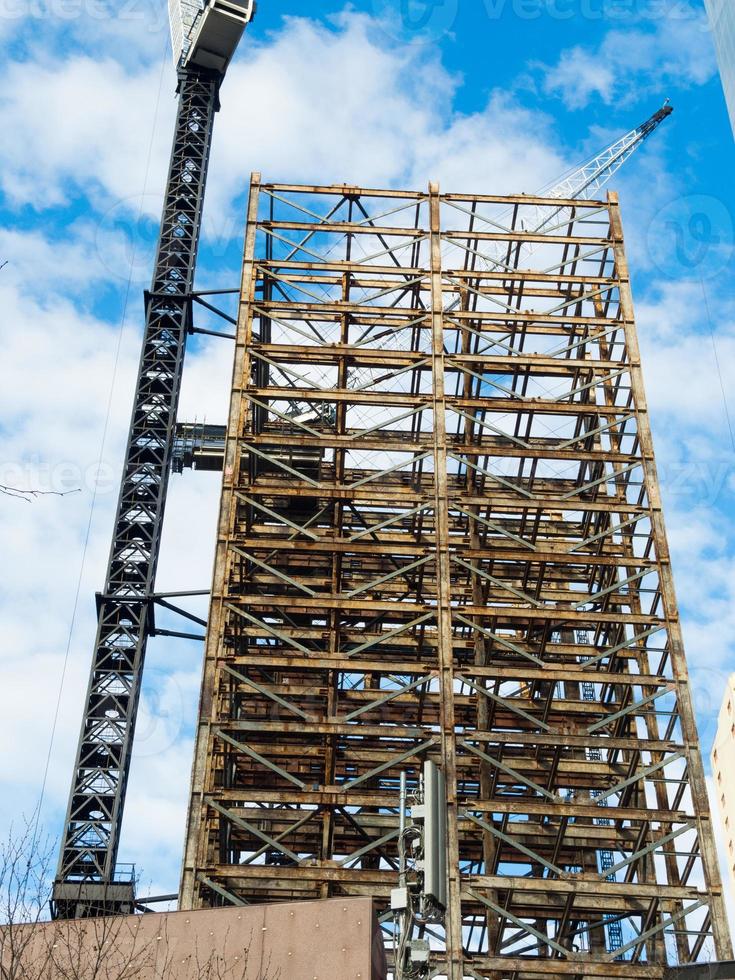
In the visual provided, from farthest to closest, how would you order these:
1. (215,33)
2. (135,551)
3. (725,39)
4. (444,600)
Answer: (725,39) → (215,33) → (135,551) → (444,600)

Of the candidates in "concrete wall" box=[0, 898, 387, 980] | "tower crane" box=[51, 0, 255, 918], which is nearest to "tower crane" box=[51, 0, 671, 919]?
"tower crane" box=[51, 0, 255, 918]

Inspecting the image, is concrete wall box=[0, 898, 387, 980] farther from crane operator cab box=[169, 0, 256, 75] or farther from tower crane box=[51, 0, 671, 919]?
crane operator cab box=[169, 0, 256, 75]

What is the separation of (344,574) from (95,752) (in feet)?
51.6

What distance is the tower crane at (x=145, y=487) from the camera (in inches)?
1768

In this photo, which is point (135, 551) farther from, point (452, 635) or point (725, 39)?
point (725, 39)

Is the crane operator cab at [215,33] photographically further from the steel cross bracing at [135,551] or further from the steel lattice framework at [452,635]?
the steel lattice framework at [452,635]

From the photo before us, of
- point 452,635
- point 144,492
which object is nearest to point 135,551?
point 144,492

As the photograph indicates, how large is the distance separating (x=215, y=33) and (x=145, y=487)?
26173 mm

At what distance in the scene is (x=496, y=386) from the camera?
1374 inches

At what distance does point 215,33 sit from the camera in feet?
217

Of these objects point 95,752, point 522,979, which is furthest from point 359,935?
point 95,752

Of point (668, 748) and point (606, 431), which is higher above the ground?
point (606, 431)

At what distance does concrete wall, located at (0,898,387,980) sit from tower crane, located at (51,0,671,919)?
18161 mm

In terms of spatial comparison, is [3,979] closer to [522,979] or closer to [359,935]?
[359,935]
